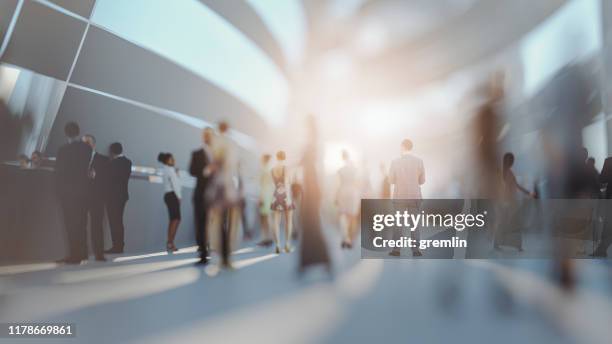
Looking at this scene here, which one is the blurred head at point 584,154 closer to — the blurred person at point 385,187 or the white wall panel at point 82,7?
the blurred person at point 385,187

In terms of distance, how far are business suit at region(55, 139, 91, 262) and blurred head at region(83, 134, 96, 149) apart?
3 centimetres

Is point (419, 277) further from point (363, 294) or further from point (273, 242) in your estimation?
point (273, 242)

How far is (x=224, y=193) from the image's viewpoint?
243 cm

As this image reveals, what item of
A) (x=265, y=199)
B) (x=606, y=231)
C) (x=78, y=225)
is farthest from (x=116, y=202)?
(x=606, y=231)

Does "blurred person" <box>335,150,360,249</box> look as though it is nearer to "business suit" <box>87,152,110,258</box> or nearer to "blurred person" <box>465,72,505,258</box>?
"blurred person" <box>465,72,505,258</box>

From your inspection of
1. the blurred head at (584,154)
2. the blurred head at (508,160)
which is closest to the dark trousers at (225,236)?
the blurred head at (508,160)

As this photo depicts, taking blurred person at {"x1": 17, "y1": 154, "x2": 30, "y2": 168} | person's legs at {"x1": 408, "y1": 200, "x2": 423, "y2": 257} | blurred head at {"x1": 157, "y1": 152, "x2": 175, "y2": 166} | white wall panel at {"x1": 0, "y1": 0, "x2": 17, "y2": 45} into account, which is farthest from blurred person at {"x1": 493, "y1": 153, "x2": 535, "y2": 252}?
white wall panel at {"x1": 0, "y1": 0, "x2": 17, "y2": 45}

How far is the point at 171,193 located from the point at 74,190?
0.84 meters

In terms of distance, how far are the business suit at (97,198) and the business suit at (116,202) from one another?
52mm

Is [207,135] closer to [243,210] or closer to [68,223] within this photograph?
[243,210]

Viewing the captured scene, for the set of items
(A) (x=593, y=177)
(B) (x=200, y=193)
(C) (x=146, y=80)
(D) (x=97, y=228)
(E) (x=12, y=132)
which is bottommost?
(D) (x=97, y=228)

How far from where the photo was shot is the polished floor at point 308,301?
167cm

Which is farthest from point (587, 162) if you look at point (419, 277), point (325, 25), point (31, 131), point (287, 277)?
point (31, 131)

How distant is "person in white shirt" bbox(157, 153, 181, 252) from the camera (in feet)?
8.13
